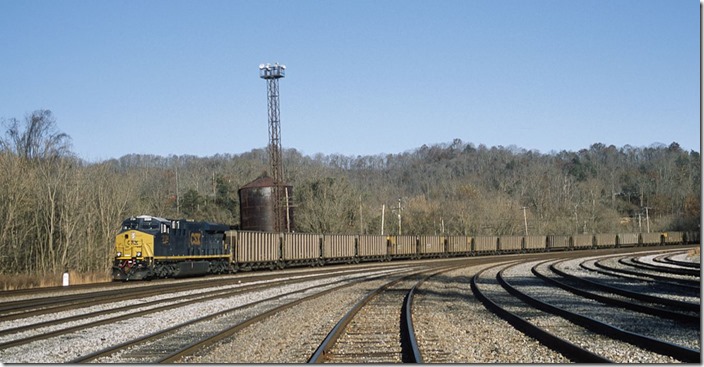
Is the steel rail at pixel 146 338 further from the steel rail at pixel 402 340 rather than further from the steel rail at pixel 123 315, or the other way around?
the steel rail at pixel 402 340

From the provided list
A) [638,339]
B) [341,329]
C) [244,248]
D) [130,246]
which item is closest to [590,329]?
[638,339]

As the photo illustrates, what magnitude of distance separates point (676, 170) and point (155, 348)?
154781 millimetres

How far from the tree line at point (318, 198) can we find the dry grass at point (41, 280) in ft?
18.0

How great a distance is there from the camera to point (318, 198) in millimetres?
87125

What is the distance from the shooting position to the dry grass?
104ft

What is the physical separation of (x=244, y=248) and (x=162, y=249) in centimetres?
879

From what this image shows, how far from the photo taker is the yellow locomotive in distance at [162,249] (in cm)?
3322

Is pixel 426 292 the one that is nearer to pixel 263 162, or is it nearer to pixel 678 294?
pixel 678 294

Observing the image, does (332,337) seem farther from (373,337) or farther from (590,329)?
(590,329)

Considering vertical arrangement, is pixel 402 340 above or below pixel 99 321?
above

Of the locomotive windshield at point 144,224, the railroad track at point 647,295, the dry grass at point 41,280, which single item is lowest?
the dry grass at point 41,280

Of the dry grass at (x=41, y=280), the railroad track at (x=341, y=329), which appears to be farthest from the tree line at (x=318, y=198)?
the railroad track at (x=341, y=329)

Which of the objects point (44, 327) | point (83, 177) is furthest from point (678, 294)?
point (83, 177)

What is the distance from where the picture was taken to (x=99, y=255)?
48094mm
